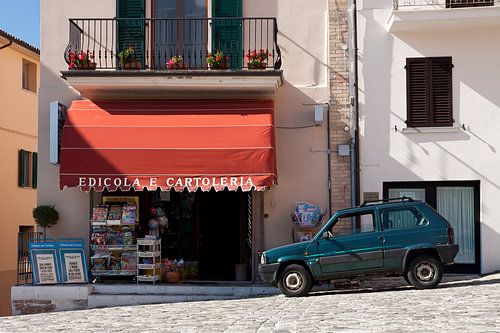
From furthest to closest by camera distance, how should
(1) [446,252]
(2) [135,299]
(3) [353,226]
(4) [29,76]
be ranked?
(4) [29,76]
(2) [135,299]
(3) [353,226]
(1) [446,252]

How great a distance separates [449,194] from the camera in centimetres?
1781

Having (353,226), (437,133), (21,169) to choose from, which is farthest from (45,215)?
(21,169)

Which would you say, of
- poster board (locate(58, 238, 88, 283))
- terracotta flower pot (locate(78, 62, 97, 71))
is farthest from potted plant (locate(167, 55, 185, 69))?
poster board (locate(58, 238, 88, 283))

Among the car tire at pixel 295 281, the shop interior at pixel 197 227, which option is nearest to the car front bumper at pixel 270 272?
the car tire at pixel 295 281

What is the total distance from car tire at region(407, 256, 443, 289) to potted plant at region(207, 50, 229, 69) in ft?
20.5

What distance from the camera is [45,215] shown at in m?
18.1

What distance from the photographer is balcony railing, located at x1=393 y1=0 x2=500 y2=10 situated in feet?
57.6

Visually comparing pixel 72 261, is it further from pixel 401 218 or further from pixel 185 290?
pixel 401 218

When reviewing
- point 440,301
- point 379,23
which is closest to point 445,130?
point 379,23

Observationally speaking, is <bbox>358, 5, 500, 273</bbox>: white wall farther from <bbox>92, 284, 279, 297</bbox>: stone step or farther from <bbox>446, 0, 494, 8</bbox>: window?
<bbox>92, 284, 279, 297</bbox>: stone step

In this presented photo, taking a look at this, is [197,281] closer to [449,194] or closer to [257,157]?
[257,157]

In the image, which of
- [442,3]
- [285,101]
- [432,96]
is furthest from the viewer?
[285,101]

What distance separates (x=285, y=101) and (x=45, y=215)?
6331mm

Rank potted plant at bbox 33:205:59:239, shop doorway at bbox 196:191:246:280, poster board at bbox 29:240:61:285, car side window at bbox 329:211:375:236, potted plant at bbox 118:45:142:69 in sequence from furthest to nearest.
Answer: shop doorway at bbox 196:191:246:280
potted plant at bbox 33:205:59:239
potted plant at bbox 118:45:142:69
poster board at bbox 29:240:61:285
car side window at bbox 329:211:375:236
